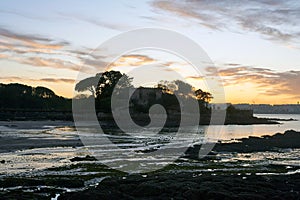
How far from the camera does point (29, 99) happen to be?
501 feet

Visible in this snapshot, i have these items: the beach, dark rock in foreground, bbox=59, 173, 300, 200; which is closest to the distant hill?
the beach

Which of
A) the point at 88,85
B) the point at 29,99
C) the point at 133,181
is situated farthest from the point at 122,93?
the point at 133,181

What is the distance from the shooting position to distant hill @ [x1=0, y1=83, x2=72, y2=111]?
146 metres

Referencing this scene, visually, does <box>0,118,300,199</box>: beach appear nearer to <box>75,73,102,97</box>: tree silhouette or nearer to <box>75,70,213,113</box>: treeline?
<box>75,70,213,113</box>: treeline

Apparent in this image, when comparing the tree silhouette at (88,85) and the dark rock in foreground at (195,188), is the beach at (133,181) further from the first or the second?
the tree silhouette at (88,85)

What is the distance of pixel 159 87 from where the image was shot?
161 meters

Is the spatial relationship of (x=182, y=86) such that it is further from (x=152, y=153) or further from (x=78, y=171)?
(x=78, y=171)

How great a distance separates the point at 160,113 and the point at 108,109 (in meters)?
22.6

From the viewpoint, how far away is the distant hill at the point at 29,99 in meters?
146

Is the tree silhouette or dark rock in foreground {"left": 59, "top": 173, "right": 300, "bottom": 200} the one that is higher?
the tree silhouette

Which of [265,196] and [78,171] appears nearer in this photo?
[265,196]

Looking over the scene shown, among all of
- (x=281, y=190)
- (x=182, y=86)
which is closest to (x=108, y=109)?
(x=182, y=86)

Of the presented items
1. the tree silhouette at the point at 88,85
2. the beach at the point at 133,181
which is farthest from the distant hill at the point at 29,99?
the beach at the point at 133,181

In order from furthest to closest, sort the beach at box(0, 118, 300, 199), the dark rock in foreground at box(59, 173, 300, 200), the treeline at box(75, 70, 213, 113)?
the treeline at box(75, 70, 213, 113), the beach at box(0, 118, 300, 199), the dark rock in foreground at box(59, 173, 300, 200)
